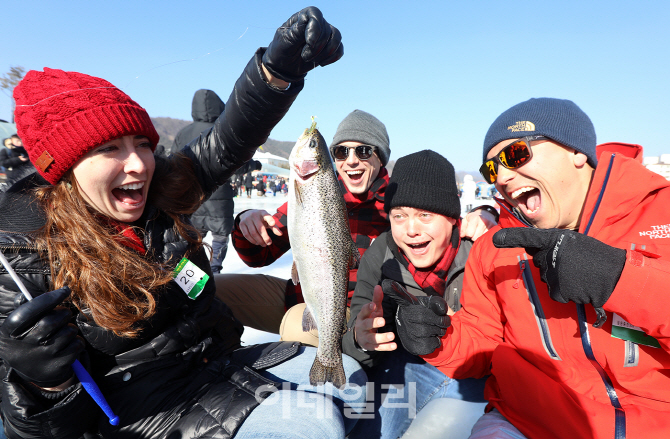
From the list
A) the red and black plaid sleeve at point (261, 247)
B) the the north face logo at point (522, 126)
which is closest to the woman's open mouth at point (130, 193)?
the red and black plaid sleeve at point (261, 247)

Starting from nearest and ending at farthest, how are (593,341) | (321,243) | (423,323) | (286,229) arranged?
1. (593,341)
2. (321,243)
3. (423,323)
4. (286,229)

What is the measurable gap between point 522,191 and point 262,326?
3024 mm

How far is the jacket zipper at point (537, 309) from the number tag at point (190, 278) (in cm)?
193

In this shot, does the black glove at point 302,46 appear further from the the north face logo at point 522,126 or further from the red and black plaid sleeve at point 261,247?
the red and black plaid sleeve at point 261,247

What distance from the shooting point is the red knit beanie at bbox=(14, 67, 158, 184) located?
6.00 feet

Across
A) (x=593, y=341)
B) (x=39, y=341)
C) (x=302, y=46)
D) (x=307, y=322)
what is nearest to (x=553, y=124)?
(x=593, y=341)

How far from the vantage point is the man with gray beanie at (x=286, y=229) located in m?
3.30

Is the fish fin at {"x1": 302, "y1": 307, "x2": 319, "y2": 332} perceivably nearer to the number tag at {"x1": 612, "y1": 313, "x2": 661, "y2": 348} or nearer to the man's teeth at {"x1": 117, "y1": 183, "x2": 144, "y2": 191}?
the man's teeth at {"x1": 117, "y1": 183, "x2": 144, "y2": 191}

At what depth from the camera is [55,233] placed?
1.89 m

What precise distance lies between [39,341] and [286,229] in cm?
212

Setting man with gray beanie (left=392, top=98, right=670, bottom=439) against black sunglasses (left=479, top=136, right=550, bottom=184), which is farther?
black sunglasses (left=479, top=136, right=550, bottom=184)

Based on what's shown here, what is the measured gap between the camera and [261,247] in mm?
3559

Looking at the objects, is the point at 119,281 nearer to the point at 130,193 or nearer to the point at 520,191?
the point at 130,193

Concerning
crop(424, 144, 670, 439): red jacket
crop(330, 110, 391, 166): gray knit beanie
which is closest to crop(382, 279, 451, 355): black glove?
crop(424, 144, 670, 439): red jacket
